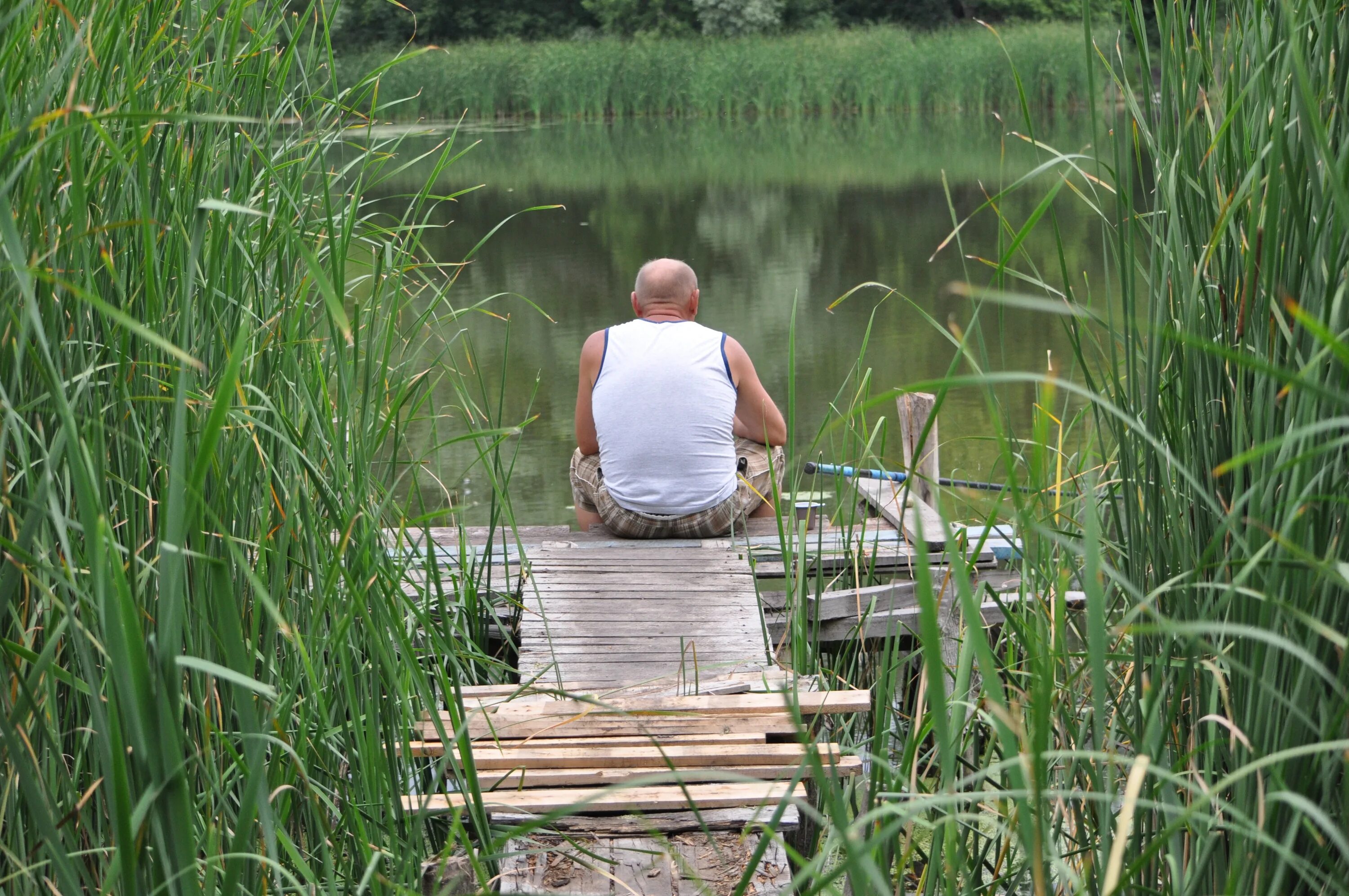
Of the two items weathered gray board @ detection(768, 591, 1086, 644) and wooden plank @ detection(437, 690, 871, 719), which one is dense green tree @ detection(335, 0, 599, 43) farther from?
wooden plank @ detection(437, 690, 871, 719)

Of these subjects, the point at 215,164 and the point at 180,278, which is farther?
the point at 215,164

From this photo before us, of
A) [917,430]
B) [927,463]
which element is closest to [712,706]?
[927,463]

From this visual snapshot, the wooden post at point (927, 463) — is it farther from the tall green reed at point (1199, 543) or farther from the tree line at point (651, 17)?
the tree line at point (651, 17)

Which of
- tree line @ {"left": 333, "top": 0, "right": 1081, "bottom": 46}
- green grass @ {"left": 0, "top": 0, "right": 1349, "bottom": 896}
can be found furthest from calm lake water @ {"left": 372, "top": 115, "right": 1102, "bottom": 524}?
tree line @ {"left": 333, "top": 0, "right": 1081, "bottom": 46}

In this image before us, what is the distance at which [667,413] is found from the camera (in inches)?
147

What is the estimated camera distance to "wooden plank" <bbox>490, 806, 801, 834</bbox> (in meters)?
2.07

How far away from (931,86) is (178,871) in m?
23.8

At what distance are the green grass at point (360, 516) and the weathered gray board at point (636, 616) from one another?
74 centimetres

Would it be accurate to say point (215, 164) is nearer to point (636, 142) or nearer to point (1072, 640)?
point (1072, 640)

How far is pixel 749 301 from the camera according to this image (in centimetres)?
979

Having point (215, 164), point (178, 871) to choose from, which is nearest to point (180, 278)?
point (215, 164)

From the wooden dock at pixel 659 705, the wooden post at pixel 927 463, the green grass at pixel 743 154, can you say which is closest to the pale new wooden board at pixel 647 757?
the wooden dock at pixel 659 705

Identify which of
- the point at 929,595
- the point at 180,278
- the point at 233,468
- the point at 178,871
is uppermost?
the point at 180,278

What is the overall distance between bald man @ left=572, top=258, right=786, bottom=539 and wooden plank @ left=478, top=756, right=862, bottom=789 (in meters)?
1.49
